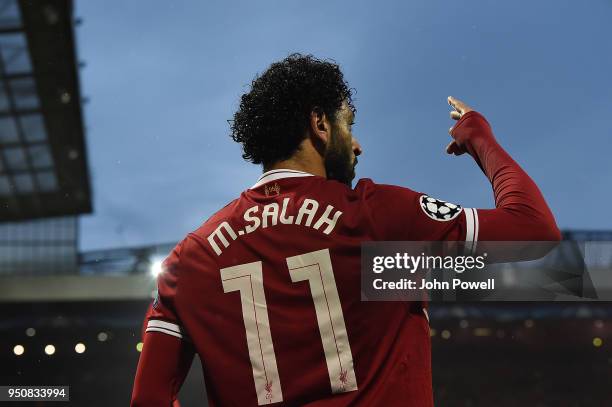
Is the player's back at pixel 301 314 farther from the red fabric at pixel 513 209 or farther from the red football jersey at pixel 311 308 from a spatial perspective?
the red fabric at pixel 513 209

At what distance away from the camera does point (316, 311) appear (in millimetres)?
1067

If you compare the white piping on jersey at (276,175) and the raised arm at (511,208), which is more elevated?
the white piping on jersey at (276,175)

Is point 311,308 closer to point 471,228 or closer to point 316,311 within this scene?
point 316,311

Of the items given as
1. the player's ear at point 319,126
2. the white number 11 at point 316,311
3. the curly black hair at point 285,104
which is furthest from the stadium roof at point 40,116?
the white number 11 at point 316,311

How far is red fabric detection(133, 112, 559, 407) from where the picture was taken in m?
1.05

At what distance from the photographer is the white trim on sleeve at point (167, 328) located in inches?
47.1

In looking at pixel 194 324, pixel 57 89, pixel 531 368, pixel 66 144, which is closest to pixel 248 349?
pixel 194 324

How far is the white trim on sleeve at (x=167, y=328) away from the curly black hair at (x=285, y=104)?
1.22 ft

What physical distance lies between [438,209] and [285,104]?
1.32 feet

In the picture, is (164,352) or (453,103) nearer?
(164,352)

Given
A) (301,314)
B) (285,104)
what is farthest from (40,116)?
(301,314)

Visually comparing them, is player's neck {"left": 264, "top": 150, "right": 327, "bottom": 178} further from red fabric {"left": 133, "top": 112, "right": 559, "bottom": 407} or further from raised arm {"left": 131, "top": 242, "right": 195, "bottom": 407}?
raised arm {"left": 131, "top": 242, "right": 195, "bottom": 407}

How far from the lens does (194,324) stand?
3.80 ft

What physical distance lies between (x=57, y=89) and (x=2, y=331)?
683 cm
